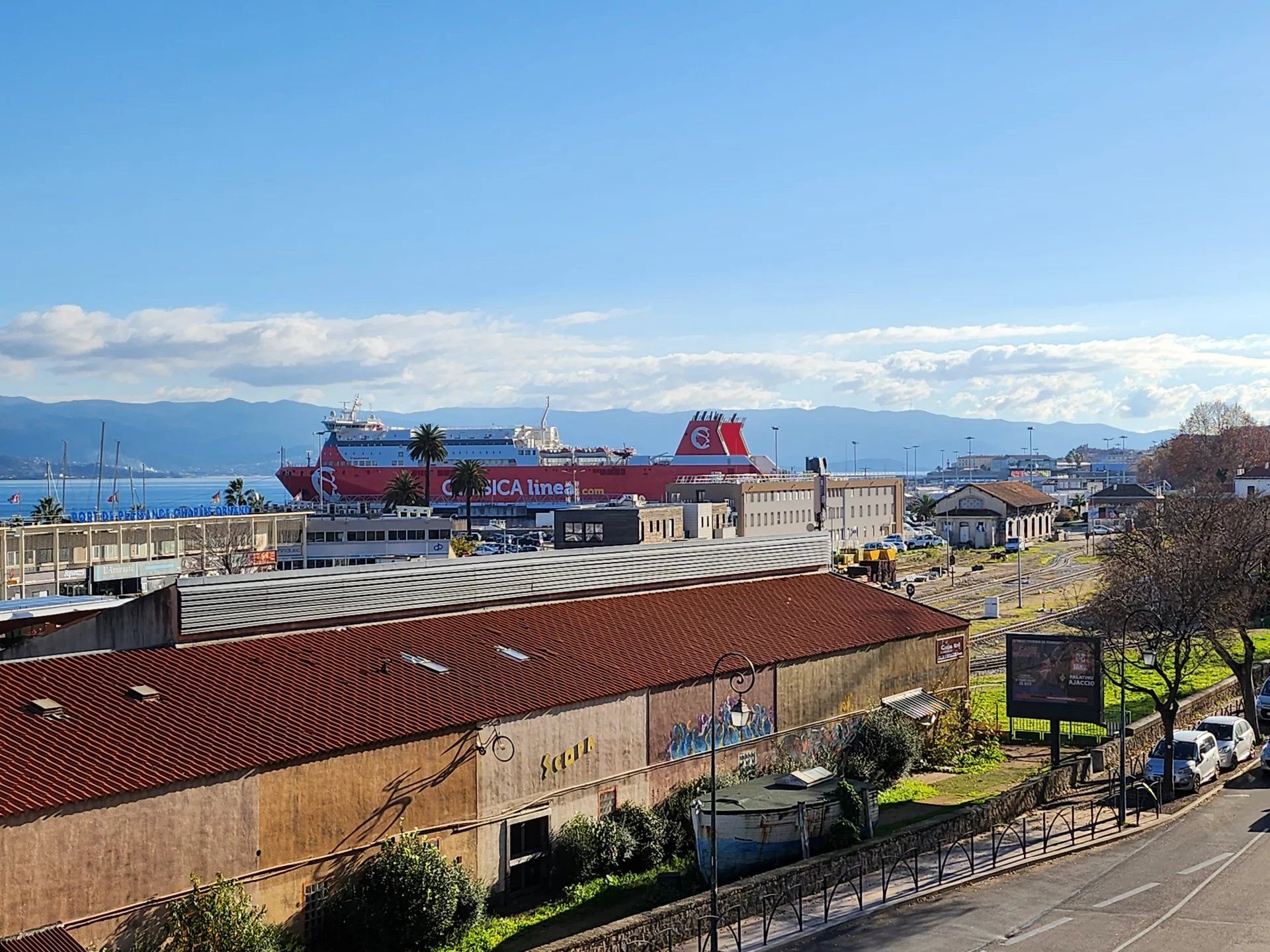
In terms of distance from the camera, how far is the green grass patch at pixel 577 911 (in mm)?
21172

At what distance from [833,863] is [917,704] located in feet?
44.5

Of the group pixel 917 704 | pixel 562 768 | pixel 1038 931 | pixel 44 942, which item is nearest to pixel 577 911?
pixel 562 768

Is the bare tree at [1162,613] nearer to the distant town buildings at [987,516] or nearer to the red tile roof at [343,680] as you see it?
the red tile roof at [343,680]

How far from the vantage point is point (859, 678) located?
33.9 m

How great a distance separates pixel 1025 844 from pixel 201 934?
16822 millimetres

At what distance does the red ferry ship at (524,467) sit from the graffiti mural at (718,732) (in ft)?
420

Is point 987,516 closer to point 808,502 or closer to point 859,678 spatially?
point 808,502

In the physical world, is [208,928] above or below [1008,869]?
above

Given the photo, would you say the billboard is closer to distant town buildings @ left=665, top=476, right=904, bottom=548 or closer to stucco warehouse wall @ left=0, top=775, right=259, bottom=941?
stucco warehouse wall @ left=0, top=775, right=259, bottom=941

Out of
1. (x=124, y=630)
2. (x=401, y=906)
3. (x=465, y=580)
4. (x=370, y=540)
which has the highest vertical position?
(x=465, y=580)

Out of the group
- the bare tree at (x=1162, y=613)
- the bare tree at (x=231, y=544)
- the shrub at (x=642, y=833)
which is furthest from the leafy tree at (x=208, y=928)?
the bare tree at (x=231, y=544)

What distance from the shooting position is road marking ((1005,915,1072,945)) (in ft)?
65.1

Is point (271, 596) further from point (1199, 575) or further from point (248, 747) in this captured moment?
point (1199, 575)

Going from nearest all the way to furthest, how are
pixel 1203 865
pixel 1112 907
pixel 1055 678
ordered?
pixel 1112 907, pixel 1203 865, pixel 1055 678
